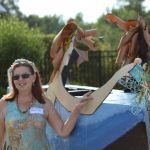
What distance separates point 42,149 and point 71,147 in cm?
21

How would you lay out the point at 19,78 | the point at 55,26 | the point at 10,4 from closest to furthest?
the point at 19,78 < the point at 55,26 < the point at 10,4

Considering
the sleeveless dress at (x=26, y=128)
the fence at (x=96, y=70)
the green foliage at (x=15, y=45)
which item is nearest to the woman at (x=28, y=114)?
the sleeveless dress at (x=26, y=128)

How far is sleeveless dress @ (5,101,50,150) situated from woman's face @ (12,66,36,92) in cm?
14

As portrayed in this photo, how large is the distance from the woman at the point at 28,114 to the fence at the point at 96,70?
356 inches

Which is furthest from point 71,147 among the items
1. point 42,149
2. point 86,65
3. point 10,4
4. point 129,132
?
point 10,4

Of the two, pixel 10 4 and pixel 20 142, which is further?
pixel 10 4

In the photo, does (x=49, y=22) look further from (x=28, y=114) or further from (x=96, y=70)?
(x=28, y=114)

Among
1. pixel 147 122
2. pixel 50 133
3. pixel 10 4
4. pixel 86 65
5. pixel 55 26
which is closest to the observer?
pixel 147 122

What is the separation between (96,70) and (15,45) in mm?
2910

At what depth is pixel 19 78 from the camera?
3977 millimetres

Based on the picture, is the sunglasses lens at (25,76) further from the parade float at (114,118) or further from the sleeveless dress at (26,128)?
the parade float at (114,118)

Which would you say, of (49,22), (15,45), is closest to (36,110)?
(15,45)

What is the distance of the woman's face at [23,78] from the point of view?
3.97m

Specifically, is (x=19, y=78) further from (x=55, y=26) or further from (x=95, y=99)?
(x=55, y=26)
